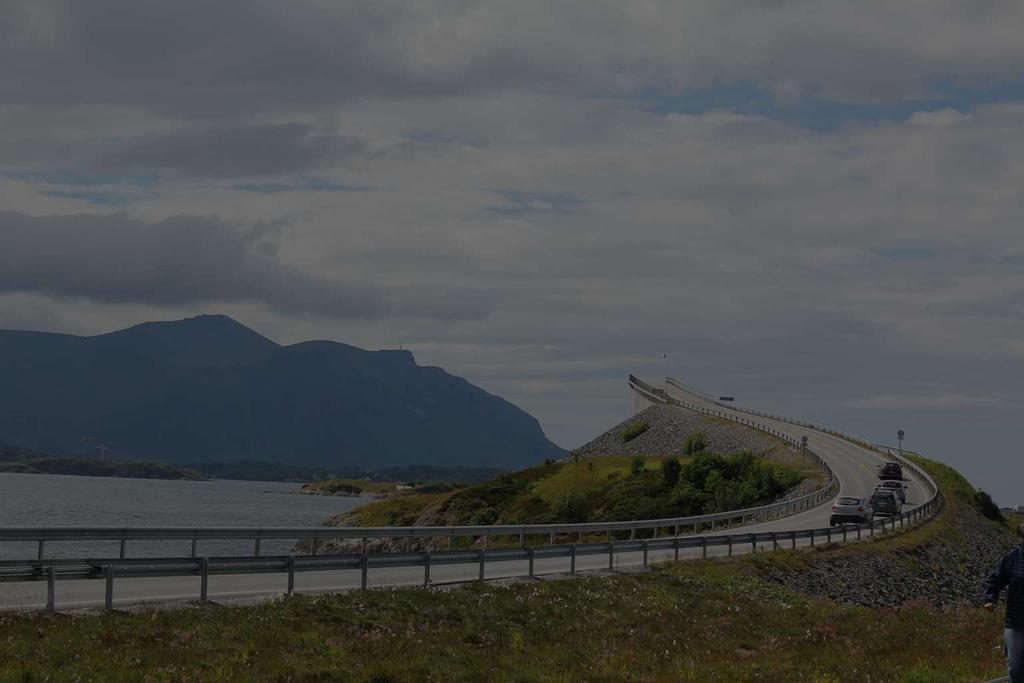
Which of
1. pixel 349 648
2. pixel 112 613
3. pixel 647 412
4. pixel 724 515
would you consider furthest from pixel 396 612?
pixel 647 412

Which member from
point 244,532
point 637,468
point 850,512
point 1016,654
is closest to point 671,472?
point 637,468

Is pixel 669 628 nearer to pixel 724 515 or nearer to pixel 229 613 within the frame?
pixel 229 613

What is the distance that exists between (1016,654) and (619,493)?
7876 centimetres

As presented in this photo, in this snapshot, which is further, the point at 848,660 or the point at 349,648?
the point at 848,660

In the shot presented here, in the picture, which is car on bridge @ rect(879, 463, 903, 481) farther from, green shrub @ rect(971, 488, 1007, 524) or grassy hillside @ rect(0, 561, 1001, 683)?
grassy hillside @ rect(0, 561, 1001, 683)

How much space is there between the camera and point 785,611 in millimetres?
31562

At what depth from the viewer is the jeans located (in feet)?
Result: 50.4

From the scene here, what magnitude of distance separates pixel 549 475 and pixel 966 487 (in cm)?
3548

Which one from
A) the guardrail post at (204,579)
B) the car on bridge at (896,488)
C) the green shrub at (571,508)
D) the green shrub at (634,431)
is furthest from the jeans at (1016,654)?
the green shrub at (634,431)

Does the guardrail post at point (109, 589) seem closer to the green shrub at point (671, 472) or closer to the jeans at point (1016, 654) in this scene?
the jeans at point (1016, 654)

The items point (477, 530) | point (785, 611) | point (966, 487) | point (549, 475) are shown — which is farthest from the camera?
point (549, 475)

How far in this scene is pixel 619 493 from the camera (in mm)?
93812

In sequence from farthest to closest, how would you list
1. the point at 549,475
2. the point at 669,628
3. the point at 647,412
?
1. the point at 647,412
2. the point at 549,475
3. the point at 669,628

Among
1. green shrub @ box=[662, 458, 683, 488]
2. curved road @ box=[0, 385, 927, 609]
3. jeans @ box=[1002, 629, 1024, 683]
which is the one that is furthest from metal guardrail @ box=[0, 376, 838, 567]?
green shrub @ box=[662, 458, 683, 488]
